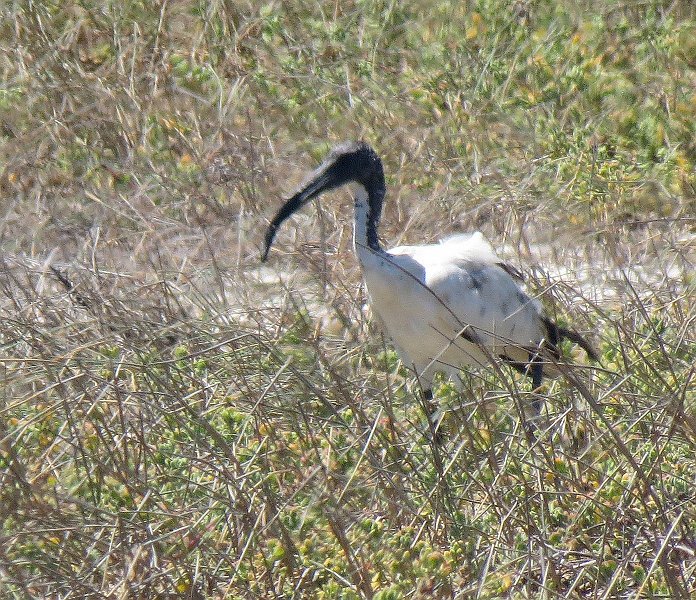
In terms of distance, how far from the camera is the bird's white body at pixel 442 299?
446cm

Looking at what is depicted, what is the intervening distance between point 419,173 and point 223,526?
312 centimetres

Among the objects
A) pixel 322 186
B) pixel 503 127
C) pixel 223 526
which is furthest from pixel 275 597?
pixel 503 127

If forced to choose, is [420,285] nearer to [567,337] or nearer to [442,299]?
[442,299]

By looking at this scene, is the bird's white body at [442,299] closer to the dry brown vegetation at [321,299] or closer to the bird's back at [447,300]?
the bird's back at [447,300]

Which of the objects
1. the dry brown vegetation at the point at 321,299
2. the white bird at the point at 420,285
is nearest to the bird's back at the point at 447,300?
the white bird at the point at 420,285

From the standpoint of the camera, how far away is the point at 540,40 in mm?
6730

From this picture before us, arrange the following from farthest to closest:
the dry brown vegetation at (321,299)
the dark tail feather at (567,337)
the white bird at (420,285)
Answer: the white bird at (420,285)
the dark tail feather at (567,337)
the dry brown vegetation at (321,299)

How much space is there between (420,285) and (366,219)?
11.5 inches

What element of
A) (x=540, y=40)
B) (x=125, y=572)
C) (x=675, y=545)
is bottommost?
(x=125, y=572)

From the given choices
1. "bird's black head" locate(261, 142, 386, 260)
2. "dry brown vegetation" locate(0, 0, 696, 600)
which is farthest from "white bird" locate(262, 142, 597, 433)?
"dry brown vegetation" locate(0, 0, 696, 600)

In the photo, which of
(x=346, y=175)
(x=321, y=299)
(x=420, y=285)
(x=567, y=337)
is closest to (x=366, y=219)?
(x=346, y=175)

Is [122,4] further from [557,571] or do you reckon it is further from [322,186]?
[557,571]

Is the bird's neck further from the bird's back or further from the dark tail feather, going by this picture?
the dark tail feather

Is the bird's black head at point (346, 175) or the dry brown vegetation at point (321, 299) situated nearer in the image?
the dry brown vegetation at point (321, 299)
